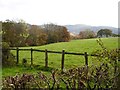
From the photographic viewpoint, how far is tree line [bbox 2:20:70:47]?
30.5 m

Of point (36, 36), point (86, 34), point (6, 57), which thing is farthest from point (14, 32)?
point (86, 34)

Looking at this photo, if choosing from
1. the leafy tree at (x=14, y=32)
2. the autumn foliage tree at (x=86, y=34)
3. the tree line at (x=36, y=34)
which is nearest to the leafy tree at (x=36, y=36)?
the tree line at (x=36, y=34)

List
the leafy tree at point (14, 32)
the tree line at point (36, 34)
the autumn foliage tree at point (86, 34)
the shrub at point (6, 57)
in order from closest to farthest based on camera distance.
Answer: the shrub at point (6, 57), the leafy tree at point (14, 32), the tree line at point (36, 34), the autumn foliage tree at point (86, 34)

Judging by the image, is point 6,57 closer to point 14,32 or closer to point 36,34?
point 14,32

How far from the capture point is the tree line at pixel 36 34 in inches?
1200

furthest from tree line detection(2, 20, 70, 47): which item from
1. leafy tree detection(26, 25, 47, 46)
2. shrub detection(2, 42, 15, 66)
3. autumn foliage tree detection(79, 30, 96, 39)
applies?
shrub detection(2, 42, 15, 66)

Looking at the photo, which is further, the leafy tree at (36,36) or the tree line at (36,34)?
the leafy tree at (36,36)

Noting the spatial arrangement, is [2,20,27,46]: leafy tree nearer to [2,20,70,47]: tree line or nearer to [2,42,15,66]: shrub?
[2,20,70,47]: tree line

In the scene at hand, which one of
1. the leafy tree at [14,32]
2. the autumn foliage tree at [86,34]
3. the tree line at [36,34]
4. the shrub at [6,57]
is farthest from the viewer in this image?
the autumn foliage tree at [86,34]

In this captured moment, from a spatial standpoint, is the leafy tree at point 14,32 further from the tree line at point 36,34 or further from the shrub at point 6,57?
the shrub at point 6,57

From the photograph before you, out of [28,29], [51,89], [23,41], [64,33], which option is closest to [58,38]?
[64,33]

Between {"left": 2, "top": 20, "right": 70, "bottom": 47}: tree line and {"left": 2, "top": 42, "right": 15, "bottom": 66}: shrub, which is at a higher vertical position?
{"left": 2, "top": 20, "right": 70, "bottom": 47}: tree line

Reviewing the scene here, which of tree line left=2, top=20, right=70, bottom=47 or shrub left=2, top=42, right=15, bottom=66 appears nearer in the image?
shrub left=2, top=42, right=15, bottom=66

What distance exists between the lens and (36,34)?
120ft
